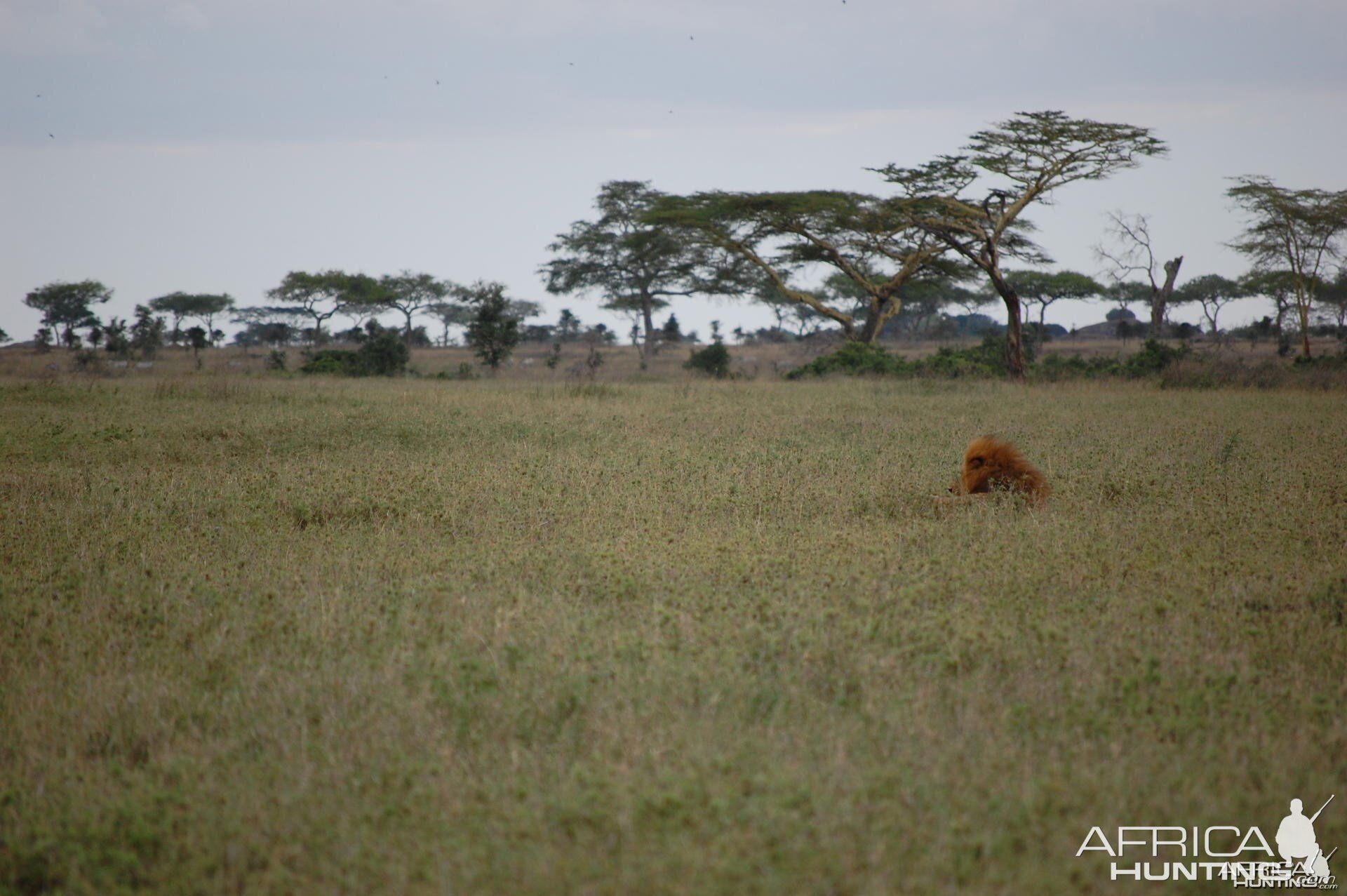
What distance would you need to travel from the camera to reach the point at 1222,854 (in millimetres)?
2670

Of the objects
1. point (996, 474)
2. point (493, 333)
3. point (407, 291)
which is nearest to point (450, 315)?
point (407, 291)

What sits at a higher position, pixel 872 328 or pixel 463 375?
pixel 872 328

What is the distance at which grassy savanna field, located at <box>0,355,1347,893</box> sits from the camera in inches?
106

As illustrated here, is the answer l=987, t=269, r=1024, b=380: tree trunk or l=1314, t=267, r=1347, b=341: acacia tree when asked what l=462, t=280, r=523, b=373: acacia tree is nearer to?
l=987, t=269, r=1024, b=380: tree trunk

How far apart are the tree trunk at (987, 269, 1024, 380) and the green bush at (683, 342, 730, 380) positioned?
7795 mm

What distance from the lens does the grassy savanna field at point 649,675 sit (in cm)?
268

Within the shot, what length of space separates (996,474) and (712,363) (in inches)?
831

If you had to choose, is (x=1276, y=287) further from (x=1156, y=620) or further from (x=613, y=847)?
(x=613, y=847)

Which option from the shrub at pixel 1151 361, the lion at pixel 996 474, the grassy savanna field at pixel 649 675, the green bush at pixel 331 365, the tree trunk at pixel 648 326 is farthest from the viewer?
the tree trunk at pixel 648 326

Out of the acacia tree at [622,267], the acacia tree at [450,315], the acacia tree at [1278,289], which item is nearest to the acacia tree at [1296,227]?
the acacia tree at [1278,289]

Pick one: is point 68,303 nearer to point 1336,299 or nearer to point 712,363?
point 712,363

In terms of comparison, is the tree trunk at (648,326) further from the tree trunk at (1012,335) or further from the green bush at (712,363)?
the tree trunk at (1012,335)

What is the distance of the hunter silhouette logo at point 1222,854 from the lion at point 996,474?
4169 millimetres

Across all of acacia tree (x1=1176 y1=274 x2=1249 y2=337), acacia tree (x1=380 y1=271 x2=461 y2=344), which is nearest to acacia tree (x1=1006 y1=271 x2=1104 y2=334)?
acacia tree (x1=1176 y1=274 x2=1249 y2=337)
